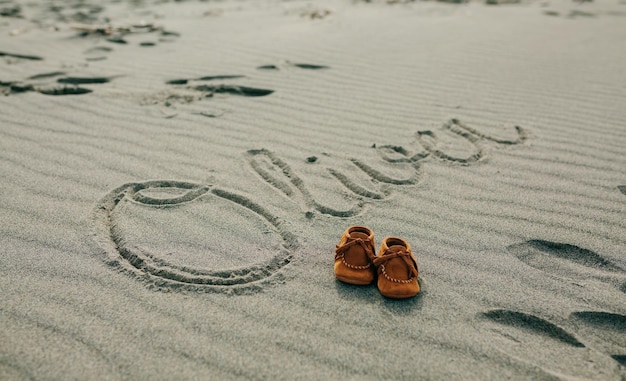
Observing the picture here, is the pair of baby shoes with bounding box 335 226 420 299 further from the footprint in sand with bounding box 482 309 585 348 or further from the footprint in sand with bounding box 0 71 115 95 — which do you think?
the footprint in sand with bounding box 0 71 115 95

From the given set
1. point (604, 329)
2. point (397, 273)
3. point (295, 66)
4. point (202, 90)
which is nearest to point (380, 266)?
point (397, 273)

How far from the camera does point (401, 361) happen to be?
65.4 inches

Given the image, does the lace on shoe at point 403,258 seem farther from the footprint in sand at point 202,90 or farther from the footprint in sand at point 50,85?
the footprint in sand at point 50,85

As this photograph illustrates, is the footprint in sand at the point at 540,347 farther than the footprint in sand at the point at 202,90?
No

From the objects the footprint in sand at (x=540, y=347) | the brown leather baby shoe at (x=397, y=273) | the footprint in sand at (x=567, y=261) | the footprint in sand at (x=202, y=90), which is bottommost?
the footprint in sand at (x=540, y=347)

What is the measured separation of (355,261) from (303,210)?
0.57m

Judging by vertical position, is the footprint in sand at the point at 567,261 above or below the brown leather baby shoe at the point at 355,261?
below

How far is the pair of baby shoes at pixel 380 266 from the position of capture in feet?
6.41

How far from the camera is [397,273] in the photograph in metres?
1.98

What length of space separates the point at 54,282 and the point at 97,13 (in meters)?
6.49

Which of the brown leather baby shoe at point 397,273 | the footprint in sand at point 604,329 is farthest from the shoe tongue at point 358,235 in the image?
the footprint in sand at point 604,329

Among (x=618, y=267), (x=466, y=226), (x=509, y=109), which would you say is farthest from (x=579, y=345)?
(x=509, y=109)

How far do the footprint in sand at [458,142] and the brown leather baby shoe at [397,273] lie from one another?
1.23m

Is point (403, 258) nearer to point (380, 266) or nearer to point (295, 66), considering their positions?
point (380, 266)
